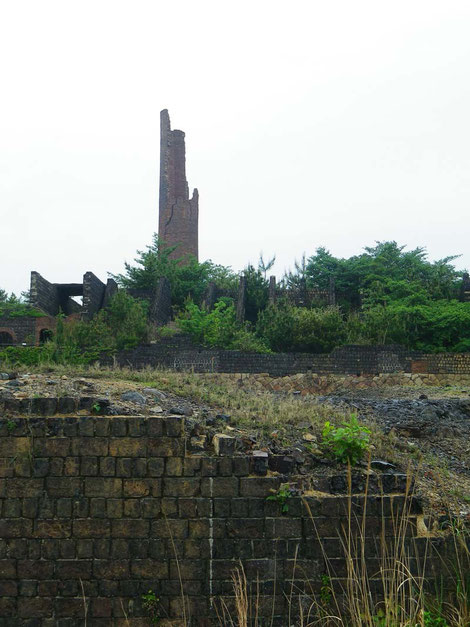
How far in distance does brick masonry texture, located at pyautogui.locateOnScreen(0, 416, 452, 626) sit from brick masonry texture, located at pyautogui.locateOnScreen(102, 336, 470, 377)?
13.5 metres

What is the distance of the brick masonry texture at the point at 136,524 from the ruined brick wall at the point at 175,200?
112 feet

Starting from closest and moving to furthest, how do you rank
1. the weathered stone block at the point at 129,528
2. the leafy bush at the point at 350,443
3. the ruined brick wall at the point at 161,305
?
the weathered stone block at the point at 129,528, the leafy bush at the point at 350,443, the ruined brick wall at the point at 161,305

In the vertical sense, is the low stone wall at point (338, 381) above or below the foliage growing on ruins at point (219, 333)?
below

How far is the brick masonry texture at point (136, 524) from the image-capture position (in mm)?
5949

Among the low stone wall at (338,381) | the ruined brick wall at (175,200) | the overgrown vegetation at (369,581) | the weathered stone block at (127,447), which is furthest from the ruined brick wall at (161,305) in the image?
the overgrown vegetation at (369,581)

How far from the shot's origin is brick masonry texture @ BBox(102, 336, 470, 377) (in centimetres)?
1975

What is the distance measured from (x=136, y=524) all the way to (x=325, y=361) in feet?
46.7

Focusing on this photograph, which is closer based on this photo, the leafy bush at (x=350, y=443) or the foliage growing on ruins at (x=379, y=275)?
the leafy bush at (x=350, y=443)

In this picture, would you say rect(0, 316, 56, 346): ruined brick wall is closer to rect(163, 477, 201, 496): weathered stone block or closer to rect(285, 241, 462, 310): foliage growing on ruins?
rect(285, 241, 462, 310): foliage growing on ruins

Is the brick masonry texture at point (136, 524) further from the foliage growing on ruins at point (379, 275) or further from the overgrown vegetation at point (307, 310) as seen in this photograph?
the foliage growing on ruins at point (379, 275)

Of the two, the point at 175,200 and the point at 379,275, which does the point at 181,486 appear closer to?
the point at 379,275

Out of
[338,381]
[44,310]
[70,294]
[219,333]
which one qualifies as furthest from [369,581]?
[70,294]

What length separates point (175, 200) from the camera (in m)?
41.3

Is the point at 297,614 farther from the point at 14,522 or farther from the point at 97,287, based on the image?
the point at 97,287
